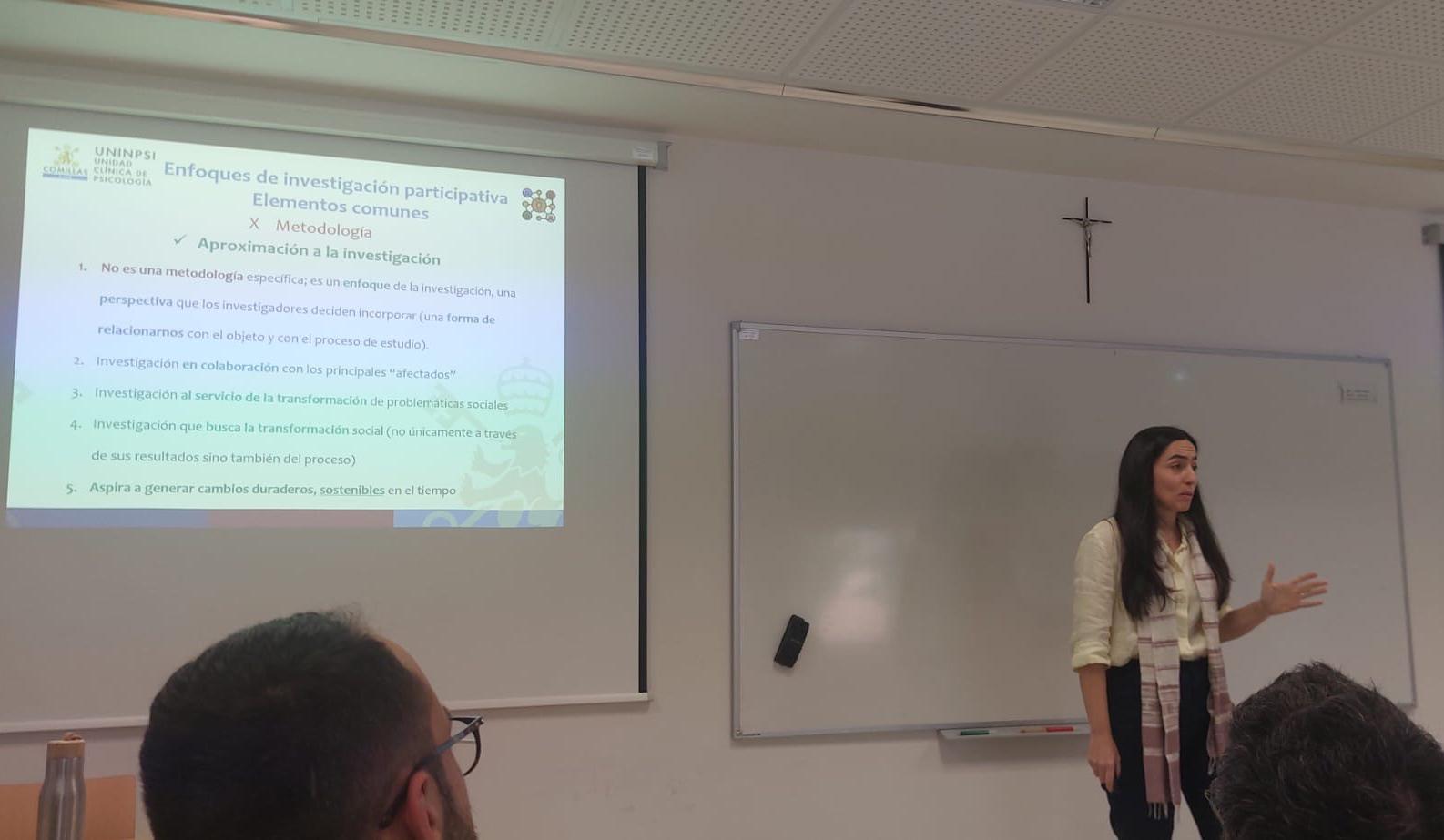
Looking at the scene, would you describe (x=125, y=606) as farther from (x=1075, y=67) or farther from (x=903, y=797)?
(x=1075, y=67)

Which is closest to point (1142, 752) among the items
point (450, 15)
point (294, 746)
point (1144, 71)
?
point (1144, 71)

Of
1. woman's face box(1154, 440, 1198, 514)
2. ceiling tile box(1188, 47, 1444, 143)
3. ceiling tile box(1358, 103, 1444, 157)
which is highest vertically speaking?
ceiling tile box(1188, 47, 1444, 143)

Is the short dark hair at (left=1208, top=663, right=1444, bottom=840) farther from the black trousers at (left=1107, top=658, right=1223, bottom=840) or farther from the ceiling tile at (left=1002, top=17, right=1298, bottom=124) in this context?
the ceiling tile at (left=1002, top=17, right=1298, bottom=124)

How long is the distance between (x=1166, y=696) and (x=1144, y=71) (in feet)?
5.55

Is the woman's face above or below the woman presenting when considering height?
above

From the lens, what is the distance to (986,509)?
3369 mm

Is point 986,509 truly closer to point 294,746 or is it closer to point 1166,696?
point 1166,696

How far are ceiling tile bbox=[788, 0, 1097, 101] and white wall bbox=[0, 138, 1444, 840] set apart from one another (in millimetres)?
550

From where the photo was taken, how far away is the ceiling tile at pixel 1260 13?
7.96 ft

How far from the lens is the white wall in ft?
9.78

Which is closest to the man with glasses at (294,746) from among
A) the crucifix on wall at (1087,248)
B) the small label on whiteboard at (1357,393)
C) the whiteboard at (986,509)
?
the whiteboard at (986,509)

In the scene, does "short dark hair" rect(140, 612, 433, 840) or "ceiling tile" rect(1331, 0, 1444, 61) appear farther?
"ceiling tile" rect(1331, 0, 1444, 61)

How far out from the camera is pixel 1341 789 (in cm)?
70

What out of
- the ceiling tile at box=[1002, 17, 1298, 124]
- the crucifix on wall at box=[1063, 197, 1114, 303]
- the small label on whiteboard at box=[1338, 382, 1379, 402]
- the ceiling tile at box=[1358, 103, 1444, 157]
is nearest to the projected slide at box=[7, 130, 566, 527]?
the ceiling tile at box=[1002, 17, 1298, 124]
